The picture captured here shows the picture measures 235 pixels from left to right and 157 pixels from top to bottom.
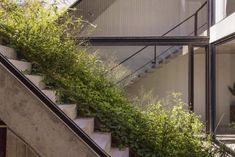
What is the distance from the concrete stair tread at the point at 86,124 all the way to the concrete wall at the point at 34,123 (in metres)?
1.25

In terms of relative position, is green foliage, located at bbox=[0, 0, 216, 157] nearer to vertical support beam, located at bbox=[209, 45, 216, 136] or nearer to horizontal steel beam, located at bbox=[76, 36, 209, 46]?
horizontal steel beam, located at bbox=[76, 36, 209, 46]

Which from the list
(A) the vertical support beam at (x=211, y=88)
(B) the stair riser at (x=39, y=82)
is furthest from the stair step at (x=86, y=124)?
(A) the vertical support beam at (x=211, y=88)

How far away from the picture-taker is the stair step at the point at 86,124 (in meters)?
4.11

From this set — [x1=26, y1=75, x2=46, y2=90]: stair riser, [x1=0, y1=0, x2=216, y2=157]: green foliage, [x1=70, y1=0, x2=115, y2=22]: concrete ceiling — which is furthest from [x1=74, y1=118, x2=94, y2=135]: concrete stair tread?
[x1=70, y1=0, x2=115, y2=22]: concrete ceiling

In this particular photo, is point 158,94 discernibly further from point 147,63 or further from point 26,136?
point 26,136

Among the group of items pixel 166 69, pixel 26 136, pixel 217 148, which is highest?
pixel 166 69

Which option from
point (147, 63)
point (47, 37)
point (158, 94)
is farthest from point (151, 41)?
point (47, 37)

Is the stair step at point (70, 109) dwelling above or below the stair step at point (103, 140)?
above

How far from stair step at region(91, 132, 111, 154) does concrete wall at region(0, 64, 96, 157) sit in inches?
44.4

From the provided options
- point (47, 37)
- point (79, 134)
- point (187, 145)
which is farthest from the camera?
point (47, 37)

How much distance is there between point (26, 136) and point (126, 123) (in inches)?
83.8

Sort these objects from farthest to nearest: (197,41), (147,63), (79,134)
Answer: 1. (147,63)
2. (197,41)
3. (79,134)

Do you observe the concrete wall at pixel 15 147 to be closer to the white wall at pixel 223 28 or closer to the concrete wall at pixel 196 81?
the white wall at pixel 223 28

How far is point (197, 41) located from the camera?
10.3 metres
